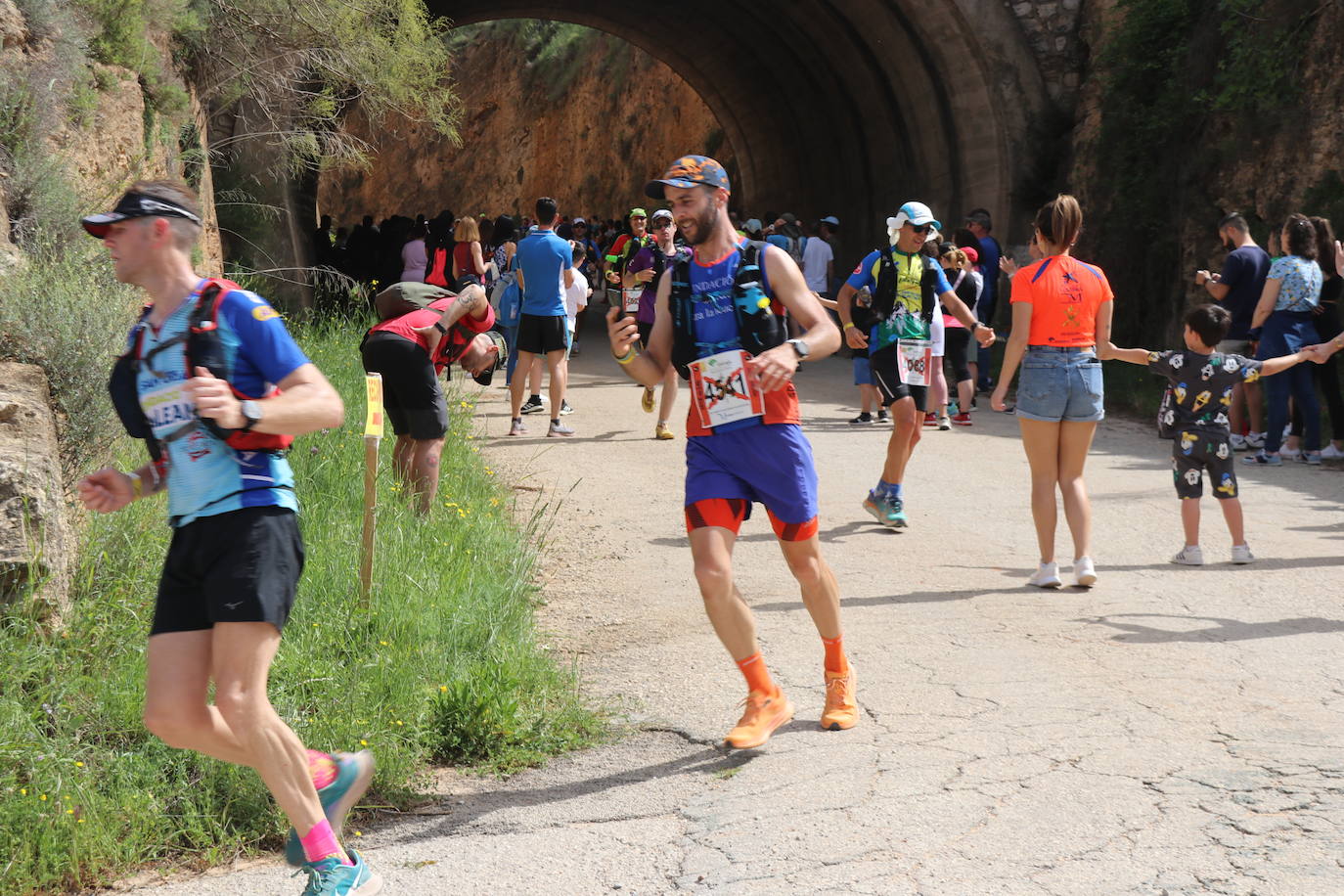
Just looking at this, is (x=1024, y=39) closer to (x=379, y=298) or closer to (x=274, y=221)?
(x=274, y=221)

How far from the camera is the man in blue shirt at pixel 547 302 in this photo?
1159 cm

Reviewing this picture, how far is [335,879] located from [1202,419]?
5.43m

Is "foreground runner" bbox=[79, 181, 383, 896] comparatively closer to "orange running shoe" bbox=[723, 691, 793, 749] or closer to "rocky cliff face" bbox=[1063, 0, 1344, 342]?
"orange running shoe" bbox=[723, 691, 793, 749]

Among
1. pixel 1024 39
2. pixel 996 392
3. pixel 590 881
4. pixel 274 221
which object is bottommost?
pixel 590 881

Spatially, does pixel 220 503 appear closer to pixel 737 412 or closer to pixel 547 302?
pixel 737 412

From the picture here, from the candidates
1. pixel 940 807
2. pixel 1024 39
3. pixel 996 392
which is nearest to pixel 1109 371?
pixel 1024 39

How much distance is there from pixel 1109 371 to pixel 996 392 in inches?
368

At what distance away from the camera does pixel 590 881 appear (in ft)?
12.3

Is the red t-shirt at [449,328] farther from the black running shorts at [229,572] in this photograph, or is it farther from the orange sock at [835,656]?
the black running shorts at [229,572]

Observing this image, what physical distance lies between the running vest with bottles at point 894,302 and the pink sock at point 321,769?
5310mm

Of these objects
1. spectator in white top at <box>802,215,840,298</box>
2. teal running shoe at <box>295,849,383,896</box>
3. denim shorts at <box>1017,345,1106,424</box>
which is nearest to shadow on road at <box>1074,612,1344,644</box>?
denim shorts at <box>1017,345,1106,424</box>

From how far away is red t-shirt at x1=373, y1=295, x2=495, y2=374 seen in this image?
7.31 meters

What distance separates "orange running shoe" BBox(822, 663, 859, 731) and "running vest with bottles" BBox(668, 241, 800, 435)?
950mm

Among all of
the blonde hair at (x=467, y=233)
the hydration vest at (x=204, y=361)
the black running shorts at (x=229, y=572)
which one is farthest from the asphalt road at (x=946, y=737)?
the blonde hair at (x=467, y=233)
